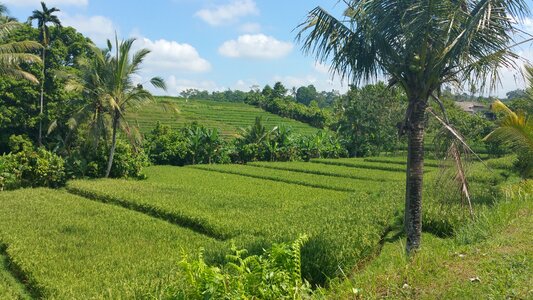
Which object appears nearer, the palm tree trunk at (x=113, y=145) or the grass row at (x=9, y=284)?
the grass row at (x=9, y=284)

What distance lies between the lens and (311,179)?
17672 mm

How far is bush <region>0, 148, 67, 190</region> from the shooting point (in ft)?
46.4

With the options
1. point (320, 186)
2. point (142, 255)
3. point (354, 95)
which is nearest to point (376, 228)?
point (142, 255)

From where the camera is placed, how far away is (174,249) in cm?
752

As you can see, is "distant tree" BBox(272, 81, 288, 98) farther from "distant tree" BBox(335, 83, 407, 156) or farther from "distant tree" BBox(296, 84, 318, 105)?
"distant tree" BBox(296, 84, 318, 105)

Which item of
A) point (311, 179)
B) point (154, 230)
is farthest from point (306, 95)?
point (154, 230)

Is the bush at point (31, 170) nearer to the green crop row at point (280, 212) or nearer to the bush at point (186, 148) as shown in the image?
the green crop row at point (280, 212)

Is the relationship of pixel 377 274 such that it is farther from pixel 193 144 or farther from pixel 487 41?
pixel 193 144

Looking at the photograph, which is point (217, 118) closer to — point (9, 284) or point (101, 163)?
point (101, 163)

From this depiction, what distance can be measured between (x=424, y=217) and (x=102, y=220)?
718 cm

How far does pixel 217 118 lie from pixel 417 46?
42277mm

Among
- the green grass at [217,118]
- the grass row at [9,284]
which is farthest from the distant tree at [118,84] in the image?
the green grass at [217,118]

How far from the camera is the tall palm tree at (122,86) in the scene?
16.2 m

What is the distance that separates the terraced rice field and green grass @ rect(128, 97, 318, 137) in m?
22.0
